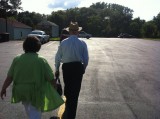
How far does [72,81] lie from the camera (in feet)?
23.3

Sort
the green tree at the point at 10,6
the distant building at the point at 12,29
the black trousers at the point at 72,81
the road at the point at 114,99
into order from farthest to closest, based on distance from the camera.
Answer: the green tree at the point at 10,6
the distant building at the point at 12,29
the road at the point at 114,99
the black trousers at the point at 72,81

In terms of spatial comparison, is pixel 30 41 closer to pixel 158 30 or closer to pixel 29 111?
pixel 29 111

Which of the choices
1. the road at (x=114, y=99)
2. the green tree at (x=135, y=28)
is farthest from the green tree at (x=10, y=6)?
the road at (x=114, y=99)

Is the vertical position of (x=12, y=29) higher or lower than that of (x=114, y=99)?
lower

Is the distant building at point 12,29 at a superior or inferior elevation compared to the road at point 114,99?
inferior

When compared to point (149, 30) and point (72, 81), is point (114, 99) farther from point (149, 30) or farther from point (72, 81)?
point (149, 30)

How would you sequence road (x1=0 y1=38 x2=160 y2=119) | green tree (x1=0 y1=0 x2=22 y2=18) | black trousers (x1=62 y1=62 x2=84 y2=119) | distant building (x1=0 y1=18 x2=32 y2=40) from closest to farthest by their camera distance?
black trousers (x1=62 y1=62 x2=84 y2=119) → road (x1=0 y1=38 x2=160 y2=119) → distant building (x1=0 y1=18 x2=32 y2=40) → green tree (x1=0 y1=0 x2=22 y2=18)

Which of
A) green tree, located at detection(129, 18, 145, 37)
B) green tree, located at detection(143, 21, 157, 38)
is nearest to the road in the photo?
green tree, located at detection(143, 21, 157, 38)

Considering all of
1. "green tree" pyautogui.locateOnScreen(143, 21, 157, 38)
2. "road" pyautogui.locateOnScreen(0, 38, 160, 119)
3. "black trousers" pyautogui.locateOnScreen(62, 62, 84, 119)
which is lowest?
"green tree" pyautogui.locateOnScreen(143, 21, 157, 38)

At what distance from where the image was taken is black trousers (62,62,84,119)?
7023 millimetres

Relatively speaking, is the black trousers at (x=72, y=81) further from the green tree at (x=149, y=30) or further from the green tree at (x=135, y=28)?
the green tree at (x=135, y=28)

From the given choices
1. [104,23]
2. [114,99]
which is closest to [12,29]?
[114,99]

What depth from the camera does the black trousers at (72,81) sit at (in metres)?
7.02

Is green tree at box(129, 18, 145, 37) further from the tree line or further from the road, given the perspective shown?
the road
